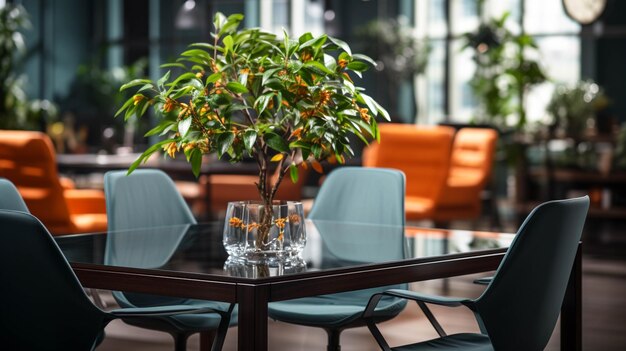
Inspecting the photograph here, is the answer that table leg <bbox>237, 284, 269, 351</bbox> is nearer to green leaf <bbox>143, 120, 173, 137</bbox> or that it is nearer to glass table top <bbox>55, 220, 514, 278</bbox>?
glass table top <bbox>55, 220, 514, 278</bbox>

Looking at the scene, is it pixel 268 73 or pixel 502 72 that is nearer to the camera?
pixel 268 73

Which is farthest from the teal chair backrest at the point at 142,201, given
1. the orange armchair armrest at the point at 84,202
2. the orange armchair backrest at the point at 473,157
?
the orange armchair backrest at the point at 473,157

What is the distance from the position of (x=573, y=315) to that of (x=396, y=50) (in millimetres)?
8470

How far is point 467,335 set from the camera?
2.80 m

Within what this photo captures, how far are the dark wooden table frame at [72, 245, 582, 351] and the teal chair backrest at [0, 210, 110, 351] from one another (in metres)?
0.15

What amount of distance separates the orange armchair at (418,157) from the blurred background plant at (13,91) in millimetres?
6395

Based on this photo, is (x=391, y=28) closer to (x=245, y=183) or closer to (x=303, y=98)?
(x=245, y=183)

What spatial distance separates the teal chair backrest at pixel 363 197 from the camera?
3.91m

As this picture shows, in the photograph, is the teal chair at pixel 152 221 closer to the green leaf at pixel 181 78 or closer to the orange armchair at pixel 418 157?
the green leaf at pixel 181 78

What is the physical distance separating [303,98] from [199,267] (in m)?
0.52

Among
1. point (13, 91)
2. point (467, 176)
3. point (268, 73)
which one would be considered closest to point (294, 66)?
point (268, 73)

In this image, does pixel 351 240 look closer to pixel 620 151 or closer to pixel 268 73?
pixel 268 73

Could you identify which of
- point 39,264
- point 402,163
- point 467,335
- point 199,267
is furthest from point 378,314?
point 402,163

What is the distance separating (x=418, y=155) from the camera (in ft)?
22.9
